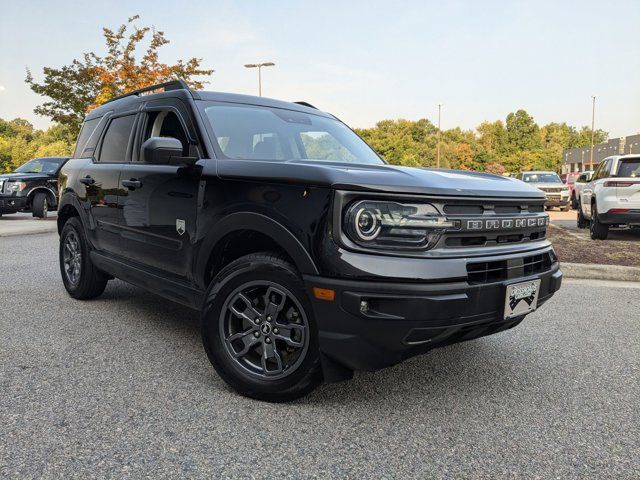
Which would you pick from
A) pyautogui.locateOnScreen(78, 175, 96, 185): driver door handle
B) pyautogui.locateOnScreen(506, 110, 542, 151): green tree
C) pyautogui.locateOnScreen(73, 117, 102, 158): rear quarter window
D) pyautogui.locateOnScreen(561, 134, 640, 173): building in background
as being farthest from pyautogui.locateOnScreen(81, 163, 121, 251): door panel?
pyautogui.locateOnScreen(506, 110, 542, 151): green tree

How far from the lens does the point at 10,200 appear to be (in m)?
14.8

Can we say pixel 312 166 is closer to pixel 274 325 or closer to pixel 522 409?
pixel 274 325

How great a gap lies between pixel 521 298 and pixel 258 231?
1.44 meters

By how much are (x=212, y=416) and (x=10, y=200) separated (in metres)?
14.6

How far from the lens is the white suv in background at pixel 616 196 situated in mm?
9766

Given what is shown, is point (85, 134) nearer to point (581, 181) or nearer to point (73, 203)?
point (73, 203)

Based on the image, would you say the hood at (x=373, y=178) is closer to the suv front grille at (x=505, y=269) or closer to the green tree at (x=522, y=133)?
the suv front grille at (x=505, y=269)

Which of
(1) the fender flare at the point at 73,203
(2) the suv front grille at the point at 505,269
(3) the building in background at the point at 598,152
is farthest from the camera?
(3) the building in background at the point at 598,152

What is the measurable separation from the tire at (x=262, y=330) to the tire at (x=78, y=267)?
8.15ft

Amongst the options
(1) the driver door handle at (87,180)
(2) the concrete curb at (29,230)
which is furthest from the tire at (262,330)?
(2) the concrete curb at (29,230)

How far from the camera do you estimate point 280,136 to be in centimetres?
394

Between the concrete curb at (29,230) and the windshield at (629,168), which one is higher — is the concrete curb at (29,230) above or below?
below

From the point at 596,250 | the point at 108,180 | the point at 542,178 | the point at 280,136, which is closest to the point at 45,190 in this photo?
the point at 108,180

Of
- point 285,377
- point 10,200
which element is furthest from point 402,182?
point 10,200
